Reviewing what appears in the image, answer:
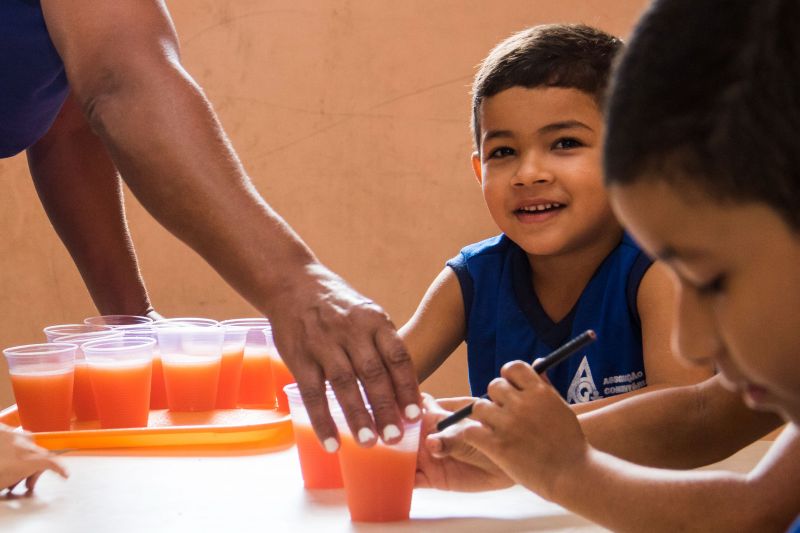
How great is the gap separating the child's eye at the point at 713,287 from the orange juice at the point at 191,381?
36.4 inches

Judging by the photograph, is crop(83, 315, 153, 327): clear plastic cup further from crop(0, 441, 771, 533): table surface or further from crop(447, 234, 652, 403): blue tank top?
crop(447, 234, 652, 403): blue tank top

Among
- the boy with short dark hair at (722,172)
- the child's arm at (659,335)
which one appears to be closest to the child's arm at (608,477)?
the boy with short dark hair at (722,172)

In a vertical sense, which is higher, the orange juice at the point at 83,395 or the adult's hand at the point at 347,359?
the adult's hand at the point at 347,359

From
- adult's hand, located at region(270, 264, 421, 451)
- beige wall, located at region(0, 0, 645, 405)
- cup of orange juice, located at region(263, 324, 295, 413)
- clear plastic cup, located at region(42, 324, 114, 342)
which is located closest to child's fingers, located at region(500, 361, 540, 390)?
adult's hand, located at region(270, 264, 421, 451)

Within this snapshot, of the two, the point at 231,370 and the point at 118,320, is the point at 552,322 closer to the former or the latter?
the point at 231,370

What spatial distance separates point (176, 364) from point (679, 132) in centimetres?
102

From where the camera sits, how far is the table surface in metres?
1.04

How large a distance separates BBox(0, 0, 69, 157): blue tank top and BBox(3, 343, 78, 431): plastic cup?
1.78ft

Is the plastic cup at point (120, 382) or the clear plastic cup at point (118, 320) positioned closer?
the plastic cup at point (120, 382)

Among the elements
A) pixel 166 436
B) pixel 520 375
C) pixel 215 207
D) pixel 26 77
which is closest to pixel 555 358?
A: pixel 520 375

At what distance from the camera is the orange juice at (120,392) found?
1435 mm

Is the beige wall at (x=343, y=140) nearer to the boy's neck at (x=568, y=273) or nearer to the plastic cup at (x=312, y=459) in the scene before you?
the boy's neck at (x=568, y=273)

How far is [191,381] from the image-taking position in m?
1.51

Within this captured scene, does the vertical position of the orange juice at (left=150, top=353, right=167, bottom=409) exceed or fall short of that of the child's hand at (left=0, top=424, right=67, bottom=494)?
it falls short
